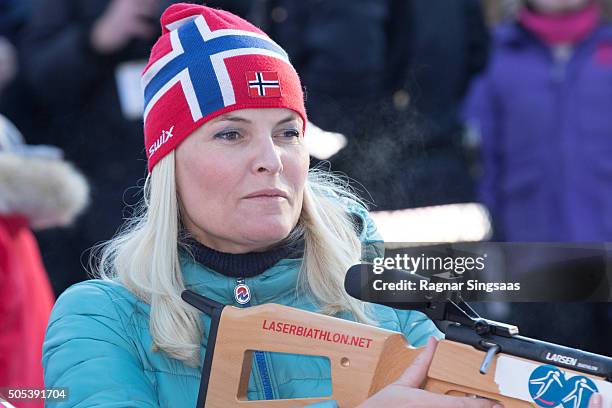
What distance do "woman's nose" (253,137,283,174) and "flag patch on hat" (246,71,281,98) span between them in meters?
0.13

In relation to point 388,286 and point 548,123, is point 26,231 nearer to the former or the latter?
point 548,123

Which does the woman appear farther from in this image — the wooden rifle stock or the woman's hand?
the woman's hand

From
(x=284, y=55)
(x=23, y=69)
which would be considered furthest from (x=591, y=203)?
(x=284, y=55)

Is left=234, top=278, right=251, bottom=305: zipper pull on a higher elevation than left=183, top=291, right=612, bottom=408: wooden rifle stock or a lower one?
higher

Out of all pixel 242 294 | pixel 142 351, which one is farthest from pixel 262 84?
pixel 142 351

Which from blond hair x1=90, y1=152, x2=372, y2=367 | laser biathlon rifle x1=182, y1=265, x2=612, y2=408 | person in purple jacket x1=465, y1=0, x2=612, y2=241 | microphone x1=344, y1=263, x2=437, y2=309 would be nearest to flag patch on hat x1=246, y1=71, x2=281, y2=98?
blond hair x1=90, y1=152, x2=372, y2=367

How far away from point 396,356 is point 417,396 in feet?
0.47

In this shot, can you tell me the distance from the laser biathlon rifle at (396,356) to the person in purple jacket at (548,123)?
3.13m

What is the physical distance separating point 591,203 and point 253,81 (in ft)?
10.1

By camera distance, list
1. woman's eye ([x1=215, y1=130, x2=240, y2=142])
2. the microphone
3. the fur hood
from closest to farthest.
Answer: the microphone → woman's eye ([x1=215, y1=130, x2=240, y2=142]) → the fur hood

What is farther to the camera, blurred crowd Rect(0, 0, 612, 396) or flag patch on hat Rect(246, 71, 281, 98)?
blurred crowd Rect(0, 0, 612, 396)

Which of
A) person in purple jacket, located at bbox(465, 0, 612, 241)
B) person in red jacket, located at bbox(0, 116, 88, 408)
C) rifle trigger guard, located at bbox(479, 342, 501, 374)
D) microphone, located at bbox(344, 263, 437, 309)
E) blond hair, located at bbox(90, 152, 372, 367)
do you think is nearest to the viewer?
rifle trigger guard, located at bbox(479, 342, 501, 374)

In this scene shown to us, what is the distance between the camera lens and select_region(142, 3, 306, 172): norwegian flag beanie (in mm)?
2879

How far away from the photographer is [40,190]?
15.7 ft
